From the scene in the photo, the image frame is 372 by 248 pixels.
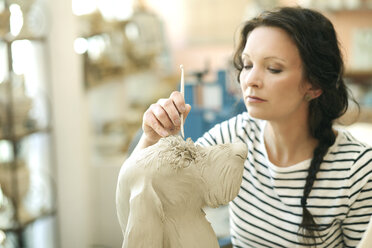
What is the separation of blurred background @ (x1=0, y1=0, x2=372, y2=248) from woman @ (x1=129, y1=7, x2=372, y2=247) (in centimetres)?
23

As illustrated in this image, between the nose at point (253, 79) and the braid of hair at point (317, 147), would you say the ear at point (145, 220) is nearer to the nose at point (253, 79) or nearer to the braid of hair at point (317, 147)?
the nose at point (253, 79)

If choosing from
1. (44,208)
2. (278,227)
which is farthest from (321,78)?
(44,208)

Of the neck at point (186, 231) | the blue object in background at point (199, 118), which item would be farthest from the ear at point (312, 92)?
the blue object in background at point (199, 118)

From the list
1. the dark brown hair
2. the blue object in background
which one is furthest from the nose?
the blue object in background

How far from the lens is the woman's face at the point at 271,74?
1010 millimetres

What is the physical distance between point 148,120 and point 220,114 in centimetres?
136

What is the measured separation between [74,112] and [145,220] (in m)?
2.09

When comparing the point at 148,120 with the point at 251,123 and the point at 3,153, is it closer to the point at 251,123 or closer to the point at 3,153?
the point at 251,123

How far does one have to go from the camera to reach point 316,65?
1.10m

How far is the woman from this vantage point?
1.05 metres

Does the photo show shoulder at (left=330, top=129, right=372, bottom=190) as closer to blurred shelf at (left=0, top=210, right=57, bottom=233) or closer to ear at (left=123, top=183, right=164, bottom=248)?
ear at (left=123, top=183, right=164, bottom=248)

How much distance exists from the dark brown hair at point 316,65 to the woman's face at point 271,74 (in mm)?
23

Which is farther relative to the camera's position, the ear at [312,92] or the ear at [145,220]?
the ear at [312,92]

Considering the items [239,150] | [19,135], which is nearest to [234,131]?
[239,150]
